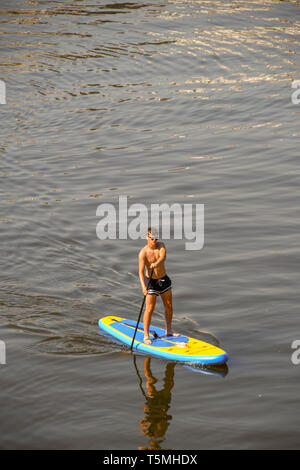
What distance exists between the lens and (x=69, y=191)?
2130 cm

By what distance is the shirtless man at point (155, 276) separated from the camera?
12438 mm

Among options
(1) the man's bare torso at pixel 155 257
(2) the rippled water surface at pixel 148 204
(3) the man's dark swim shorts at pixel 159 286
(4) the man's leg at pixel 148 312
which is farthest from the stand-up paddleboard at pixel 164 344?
(1) the man's bare torso at pixel 155 257

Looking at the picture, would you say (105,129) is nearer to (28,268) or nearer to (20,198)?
(20,198)

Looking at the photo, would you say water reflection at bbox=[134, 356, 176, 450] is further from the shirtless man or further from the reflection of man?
the shirtless man

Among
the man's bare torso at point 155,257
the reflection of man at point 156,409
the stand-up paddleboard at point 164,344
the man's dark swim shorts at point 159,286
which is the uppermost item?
the man's bare torso at point 155,257

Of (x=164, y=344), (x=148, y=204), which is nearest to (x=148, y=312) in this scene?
(x=164, y=344)

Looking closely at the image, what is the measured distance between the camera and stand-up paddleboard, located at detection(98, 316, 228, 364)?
1184 cm

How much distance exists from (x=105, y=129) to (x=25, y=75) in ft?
28.8

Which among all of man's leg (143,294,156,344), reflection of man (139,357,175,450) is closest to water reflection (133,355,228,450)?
reflection of man (139,357,175,450)

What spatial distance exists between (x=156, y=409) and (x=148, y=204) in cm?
952

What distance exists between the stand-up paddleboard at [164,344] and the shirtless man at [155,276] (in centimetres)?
16

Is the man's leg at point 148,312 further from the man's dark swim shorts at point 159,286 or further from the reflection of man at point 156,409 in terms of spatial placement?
the reflection of man at point 156,409

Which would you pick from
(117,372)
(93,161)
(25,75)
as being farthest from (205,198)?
(25,75)

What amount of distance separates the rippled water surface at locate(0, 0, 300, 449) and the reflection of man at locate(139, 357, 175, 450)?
0.03 metres
